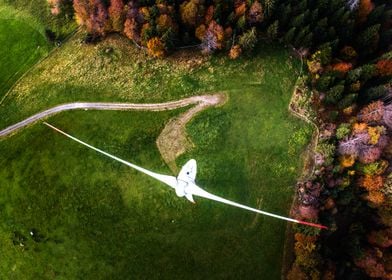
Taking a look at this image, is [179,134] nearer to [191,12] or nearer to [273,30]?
[191,12]

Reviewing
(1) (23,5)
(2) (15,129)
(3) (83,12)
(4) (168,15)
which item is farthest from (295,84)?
(1) (23,5)

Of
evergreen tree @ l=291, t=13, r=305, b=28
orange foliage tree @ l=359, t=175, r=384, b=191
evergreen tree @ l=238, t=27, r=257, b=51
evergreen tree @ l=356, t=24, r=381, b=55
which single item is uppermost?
evergreen tree @ l=291, t=13, r=305, b=28

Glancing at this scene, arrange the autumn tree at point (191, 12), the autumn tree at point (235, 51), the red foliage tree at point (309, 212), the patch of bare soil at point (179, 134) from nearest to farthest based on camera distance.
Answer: the red foliage tree at point (309, 212)
the patch of bare soil at point (179, 134)
the autumn tree at point (191, 12)
the autumn tree at point (235, 51)

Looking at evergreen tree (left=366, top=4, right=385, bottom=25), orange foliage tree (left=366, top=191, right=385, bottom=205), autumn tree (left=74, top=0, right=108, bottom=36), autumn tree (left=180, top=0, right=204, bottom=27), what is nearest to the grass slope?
autumn tree (left=74, top=0, right=108, bottom=36)

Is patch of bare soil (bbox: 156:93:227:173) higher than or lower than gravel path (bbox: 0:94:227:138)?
lower

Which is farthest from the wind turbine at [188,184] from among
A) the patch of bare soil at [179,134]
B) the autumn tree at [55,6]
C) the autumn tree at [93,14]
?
the autumn tree at [55,6]

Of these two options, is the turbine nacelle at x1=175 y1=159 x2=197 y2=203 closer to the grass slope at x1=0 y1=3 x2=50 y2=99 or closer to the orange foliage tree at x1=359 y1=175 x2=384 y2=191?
the orange foliage tree at x1=359 y1=175 x2=384 y2=191

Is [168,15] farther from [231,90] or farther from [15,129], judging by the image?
[15,129]

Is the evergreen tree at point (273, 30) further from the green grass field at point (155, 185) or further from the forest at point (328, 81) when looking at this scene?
the green grass field at point (155, 185)
